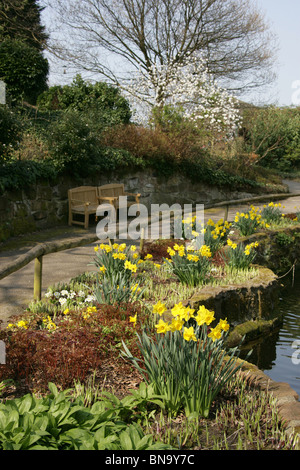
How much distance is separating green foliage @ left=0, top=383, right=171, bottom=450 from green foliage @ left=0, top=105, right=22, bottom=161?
21.8 feet

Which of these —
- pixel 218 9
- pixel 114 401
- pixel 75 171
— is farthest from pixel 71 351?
pixel 218 9

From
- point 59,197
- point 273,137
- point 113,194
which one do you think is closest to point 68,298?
point 59,197

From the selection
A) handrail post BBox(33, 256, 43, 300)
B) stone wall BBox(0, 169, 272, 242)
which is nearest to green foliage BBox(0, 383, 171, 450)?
handrail post BBox(33, 256, 43, 300)

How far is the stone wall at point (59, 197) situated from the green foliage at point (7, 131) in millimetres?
784

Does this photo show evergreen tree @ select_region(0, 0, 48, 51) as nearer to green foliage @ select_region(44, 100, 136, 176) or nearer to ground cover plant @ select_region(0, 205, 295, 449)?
green foliage @ select_region(44, 100, 136, 176)

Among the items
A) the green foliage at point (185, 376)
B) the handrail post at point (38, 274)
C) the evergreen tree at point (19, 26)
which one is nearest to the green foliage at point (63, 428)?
the green foliage at point (185, 376)

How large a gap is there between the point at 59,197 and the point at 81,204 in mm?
481

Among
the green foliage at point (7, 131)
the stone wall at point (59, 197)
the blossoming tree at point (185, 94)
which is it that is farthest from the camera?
the blossoming tree at point (185, 94)

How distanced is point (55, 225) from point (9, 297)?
4.77 metres

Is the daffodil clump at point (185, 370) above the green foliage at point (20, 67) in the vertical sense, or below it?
below

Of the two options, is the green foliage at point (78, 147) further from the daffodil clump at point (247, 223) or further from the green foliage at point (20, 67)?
the daffodil clump at point (247, 223)

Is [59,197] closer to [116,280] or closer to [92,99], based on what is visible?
[116,280]

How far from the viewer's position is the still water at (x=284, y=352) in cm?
517

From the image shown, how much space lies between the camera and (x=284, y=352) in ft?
19.1
